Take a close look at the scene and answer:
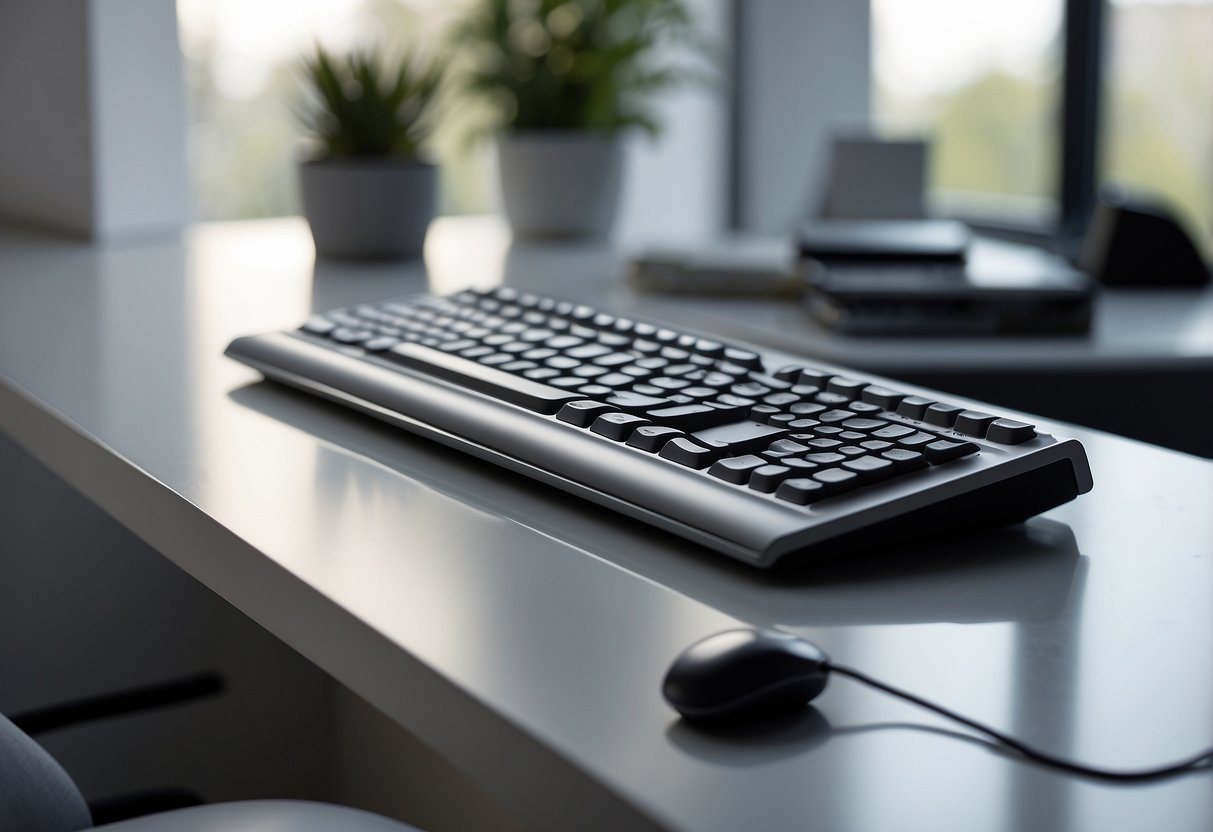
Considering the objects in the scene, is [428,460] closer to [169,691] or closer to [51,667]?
[169,691]

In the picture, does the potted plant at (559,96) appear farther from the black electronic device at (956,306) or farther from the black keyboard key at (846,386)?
the black keyboard key at (846,386)

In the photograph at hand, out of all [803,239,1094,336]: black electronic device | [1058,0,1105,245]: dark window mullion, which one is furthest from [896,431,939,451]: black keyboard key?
[1058,0,1105,245]: dark window mullion

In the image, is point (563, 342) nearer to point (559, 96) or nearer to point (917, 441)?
point (917, 441)

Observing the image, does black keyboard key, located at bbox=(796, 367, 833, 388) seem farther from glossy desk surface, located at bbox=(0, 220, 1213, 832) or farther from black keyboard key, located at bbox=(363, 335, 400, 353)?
black keyboard key, located at bbox=(363, 335, 400, 353)

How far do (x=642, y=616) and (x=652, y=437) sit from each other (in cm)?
13

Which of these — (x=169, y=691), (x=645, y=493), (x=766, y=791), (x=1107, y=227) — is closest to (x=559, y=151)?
(x=1107, y=227)

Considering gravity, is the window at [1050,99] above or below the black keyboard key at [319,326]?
above

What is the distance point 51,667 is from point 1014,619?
44.7 inches

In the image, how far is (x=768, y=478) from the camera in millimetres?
551

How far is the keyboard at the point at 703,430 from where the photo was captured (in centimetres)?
54

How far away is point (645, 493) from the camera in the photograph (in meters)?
0.57

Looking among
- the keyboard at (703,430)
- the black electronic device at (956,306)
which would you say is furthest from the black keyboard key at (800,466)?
the black electronic device at (956,306)

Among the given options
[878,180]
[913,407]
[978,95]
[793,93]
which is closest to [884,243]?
[878,180]

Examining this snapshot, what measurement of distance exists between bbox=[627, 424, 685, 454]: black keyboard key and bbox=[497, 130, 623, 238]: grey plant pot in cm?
109
